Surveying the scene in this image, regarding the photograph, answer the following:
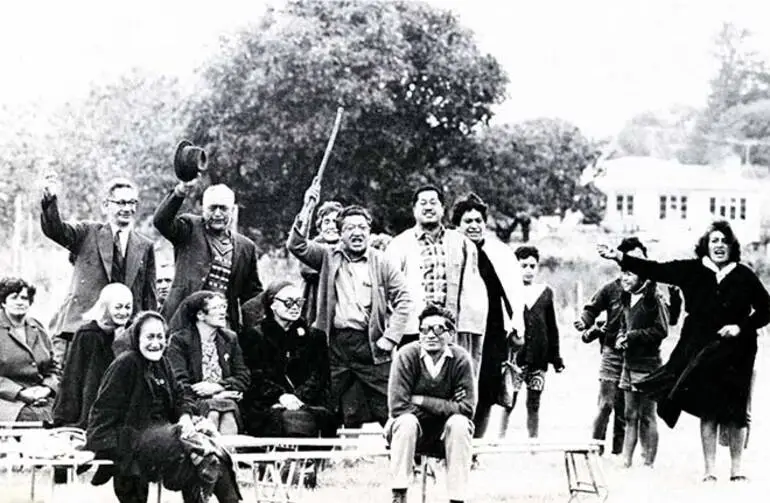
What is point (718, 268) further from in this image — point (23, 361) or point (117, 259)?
point (23, 361)

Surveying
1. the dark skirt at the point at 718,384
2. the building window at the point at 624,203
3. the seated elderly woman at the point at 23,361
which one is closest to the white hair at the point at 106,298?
the seated elderly woman at the point at 23,361

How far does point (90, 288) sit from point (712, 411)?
3.98 meters

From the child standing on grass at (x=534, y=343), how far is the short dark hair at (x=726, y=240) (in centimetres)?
150

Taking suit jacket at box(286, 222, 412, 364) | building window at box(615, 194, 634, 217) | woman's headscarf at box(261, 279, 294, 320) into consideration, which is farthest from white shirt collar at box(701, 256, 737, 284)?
building window at box(615, 194, 634, 217)

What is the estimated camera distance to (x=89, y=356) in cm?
711

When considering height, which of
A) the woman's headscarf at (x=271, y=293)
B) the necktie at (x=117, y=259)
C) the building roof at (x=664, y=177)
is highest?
the building roof at (x=664, y=177)

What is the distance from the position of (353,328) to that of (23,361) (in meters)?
2.15

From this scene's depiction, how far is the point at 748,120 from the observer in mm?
28875

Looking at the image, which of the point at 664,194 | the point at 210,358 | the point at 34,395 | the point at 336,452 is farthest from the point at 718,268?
the point at 664,194

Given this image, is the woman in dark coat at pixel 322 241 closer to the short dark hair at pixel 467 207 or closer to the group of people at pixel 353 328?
the group of people at pixel 353 328

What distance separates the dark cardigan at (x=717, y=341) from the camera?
8.30 metres

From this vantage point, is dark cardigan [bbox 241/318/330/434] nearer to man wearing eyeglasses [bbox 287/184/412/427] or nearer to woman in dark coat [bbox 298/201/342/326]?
man wearing eyeglasses [bbox 287/184/412/427]

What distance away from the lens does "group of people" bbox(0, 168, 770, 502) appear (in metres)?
7.04

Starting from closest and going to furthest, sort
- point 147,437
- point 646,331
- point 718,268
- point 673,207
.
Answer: point 147,437 → point 718,268 → point 646,331 → point 673,207
